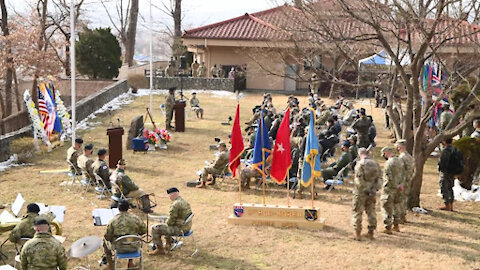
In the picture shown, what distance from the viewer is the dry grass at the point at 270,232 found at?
10.9 metres

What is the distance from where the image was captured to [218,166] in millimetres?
16375

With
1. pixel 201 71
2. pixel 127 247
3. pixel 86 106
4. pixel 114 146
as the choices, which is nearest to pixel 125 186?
pixel 127 247

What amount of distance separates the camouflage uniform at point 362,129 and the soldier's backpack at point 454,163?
17.7 ft

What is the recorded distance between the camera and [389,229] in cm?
1241

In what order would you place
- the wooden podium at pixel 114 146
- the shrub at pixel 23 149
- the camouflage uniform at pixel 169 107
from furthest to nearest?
the camouflage uniform at pixel 169 107 < the shrub at pixel 23 149 < the wooden podium at pixel 114 146

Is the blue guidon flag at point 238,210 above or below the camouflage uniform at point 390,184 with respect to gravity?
below

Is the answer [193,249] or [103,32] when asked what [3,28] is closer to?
[103,32]

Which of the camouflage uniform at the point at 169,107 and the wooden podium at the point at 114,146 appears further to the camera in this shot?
the camouflage uniform at the point at 169,107

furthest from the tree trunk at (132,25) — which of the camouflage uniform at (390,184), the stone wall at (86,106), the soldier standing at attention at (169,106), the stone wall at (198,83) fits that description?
the camouflage uniform at (390,184)

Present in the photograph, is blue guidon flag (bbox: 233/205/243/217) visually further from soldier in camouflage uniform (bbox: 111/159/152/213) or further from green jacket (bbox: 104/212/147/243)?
green jacket (bbox: 104/212/147/243)

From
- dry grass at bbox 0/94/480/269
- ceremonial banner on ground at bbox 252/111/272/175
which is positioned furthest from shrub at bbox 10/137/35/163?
ceremonial banner on ground at bbox 252/111/272/175

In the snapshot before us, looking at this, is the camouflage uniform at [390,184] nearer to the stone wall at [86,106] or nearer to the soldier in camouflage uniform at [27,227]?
the soldier in camouflage uniform at [27,227]

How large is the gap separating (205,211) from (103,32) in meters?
32.9

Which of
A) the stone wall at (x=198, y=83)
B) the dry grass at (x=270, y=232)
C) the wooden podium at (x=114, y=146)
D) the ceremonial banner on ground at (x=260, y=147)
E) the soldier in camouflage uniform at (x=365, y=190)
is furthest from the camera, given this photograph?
the stone wall at (x=198, y=83)
